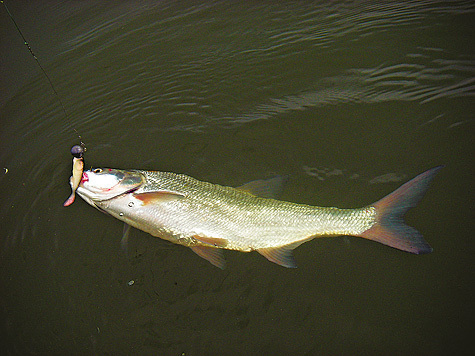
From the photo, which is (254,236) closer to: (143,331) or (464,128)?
(143,331)

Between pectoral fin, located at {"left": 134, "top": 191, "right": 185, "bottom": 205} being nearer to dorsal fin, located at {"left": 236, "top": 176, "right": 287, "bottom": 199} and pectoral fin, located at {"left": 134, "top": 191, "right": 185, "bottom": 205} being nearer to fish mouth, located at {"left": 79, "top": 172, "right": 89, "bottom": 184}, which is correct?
fish mouth, located at {"left": 79, "top": 172, "right": 89, "bottom": 184}

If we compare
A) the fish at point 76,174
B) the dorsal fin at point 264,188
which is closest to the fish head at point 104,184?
the fish at point 76,174

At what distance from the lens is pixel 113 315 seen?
3.13 meters

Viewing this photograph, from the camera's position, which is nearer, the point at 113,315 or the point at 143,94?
the point at 113,315

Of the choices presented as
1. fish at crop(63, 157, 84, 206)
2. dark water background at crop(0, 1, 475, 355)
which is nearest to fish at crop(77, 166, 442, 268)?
fish at crop(63, 157, 84, 206)

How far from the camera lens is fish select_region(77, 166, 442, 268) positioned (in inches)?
110

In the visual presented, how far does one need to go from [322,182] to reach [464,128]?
1598 mm

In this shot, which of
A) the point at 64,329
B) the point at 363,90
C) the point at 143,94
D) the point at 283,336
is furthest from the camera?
the point at 143,94

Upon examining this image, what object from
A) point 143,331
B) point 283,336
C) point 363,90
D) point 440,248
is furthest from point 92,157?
point 440,248

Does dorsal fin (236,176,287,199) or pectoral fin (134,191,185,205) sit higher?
pectoral fin (134,191,185,205)

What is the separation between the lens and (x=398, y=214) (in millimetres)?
2799

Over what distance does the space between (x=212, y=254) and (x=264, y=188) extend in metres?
0.78

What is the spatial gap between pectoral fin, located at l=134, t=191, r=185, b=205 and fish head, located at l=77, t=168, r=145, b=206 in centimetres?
15

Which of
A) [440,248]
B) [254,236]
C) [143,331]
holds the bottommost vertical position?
[440,248]
